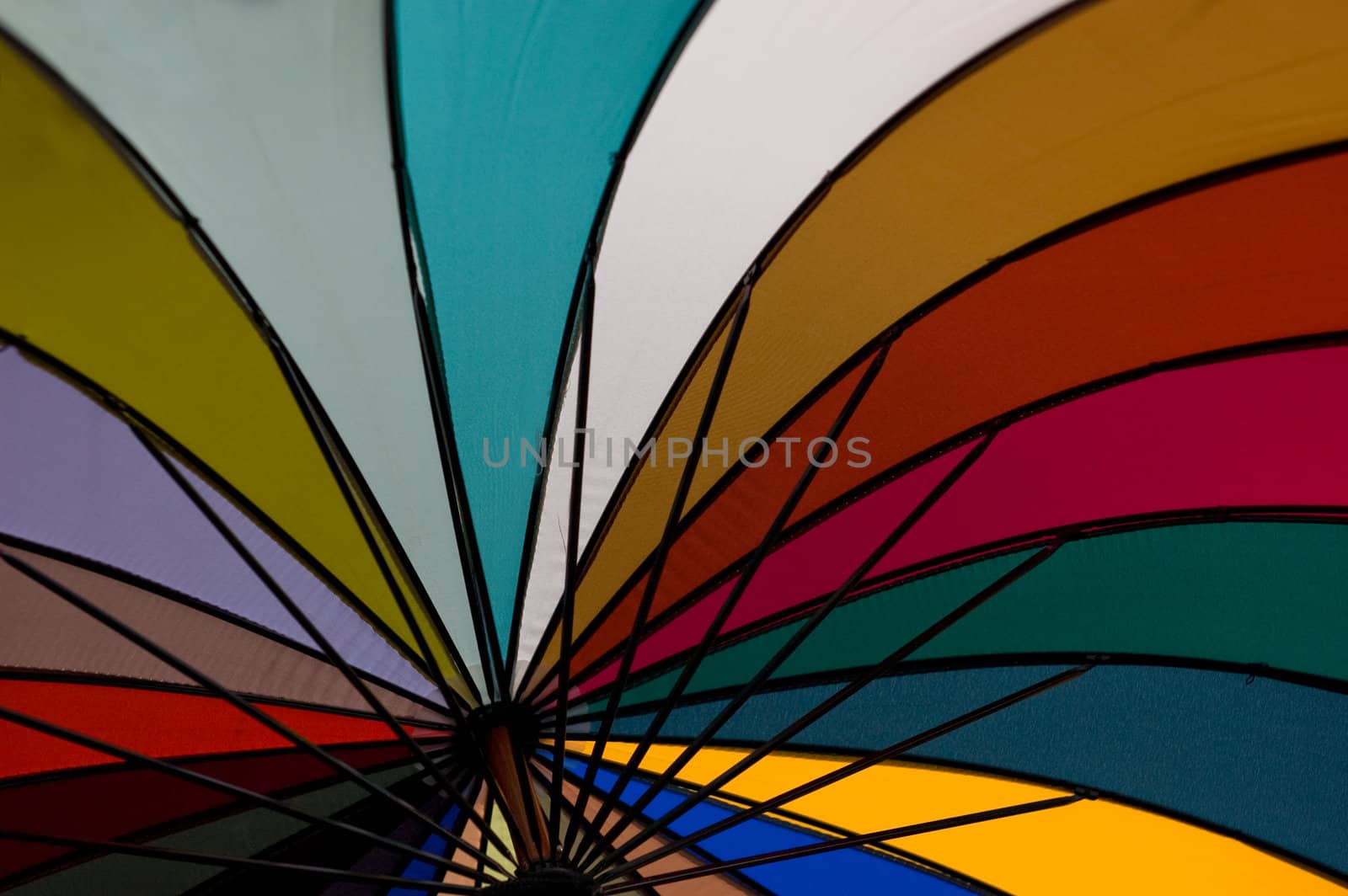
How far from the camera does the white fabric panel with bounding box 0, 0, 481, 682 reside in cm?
168

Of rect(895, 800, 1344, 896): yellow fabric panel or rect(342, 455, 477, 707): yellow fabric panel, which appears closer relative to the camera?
rect(342, 455, 477, 707): yellow fabric panel

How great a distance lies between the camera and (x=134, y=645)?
2.42 m

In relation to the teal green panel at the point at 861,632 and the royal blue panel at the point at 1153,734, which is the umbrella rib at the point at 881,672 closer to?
the teal green panel at the point at 861,632

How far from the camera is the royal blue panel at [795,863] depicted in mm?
3004

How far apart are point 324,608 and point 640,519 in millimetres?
753

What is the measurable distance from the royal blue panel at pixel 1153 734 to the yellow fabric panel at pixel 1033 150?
0.91 metres

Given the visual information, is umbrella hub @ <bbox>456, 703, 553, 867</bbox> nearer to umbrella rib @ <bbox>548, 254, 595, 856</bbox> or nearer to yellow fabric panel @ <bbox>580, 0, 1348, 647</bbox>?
umbrella rib @ <bbox>548, 254, 595, 856</bbox>

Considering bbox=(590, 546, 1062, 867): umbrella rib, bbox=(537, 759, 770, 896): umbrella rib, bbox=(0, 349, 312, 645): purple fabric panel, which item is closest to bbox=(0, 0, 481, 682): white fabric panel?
bbox=(0, 349, 312, 645): purple fabric panel

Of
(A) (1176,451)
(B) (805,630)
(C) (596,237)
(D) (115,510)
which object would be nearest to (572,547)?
(B) (805,630)

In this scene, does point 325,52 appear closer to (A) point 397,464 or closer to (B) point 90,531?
(A) point 397,464

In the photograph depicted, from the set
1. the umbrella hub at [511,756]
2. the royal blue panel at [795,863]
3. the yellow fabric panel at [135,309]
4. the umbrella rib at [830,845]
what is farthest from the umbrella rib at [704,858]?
the yellow fabric panel at [135,309]

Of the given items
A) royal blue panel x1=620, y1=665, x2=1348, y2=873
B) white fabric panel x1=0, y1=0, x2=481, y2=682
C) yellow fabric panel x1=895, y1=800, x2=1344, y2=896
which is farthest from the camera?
yellow fabric panel x1=895, y1=800, x2=1344, y2=896

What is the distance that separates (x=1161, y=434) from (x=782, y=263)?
88 cm

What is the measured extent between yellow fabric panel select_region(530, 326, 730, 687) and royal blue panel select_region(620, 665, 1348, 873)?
0.54 m
